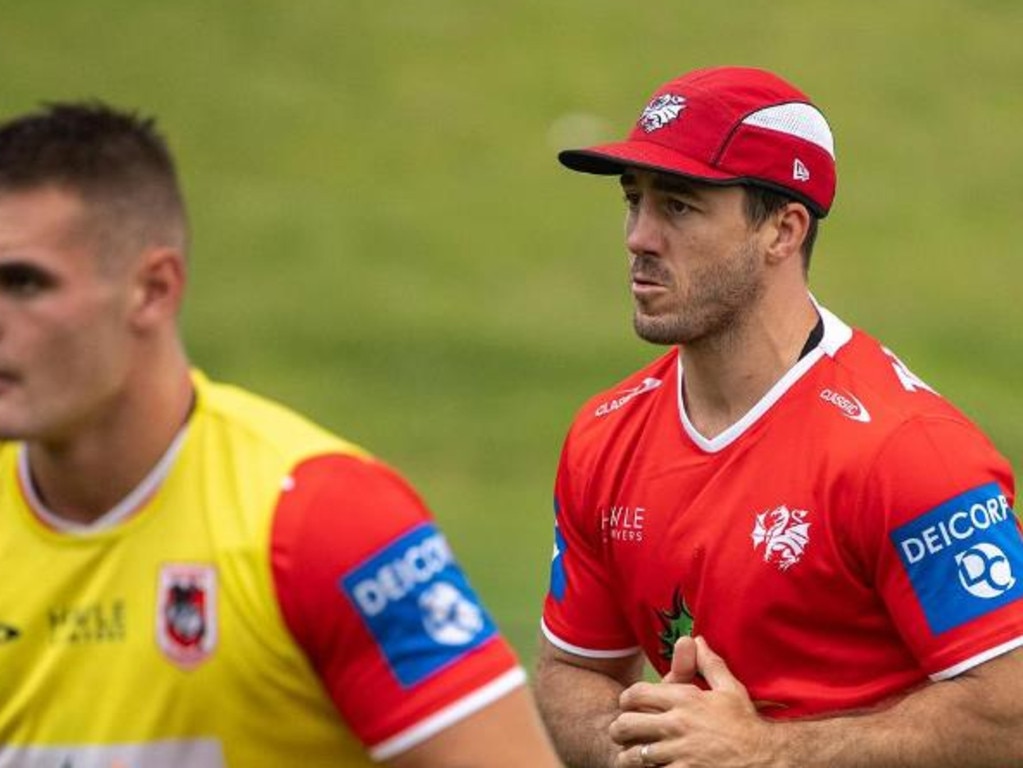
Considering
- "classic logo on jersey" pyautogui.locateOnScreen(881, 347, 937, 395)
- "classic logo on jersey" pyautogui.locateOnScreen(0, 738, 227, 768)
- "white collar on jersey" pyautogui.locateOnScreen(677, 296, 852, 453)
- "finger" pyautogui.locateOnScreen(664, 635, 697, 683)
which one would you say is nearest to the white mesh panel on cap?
"white collar on jersey" pyautogui.locateOnScreen(677, 296, 852, 453)

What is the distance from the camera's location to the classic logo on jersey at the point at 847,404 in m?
6.26

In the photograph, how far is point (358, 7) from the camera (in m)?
29.0

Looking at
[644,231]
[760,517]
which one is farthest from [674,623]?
[644,231]

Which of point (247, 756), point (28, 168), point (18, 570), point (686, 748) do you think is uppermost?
point (28, 168)

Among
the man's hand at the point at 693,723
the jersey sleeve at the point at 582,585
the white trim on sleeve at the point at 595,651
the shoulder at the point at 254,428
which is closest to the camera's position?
the shoulder at the point at 254,428

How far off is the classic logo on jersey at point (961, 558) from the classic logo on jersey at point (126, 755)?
184cm

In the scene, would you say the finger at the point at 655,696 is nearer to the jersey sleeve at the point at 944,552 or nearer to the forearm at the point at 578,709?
the forearm at the point at 578,709

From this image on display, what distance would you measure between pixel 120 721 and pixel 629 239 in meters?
2.17

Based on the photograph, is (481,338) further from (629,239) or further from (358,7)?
(629,239)

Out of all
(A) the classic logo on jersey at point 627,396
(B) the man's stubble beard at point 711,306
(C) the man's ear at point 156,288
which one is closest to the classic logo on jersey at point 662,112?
(B) the man's stubble beard at point 711,306

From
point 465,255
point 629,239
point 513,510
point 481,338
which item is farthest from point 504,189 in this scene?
point 629,239

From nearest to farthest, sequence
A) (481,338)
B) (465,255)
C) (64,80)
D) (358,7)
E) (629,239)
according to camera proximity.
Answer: (629,239) < (481,338) < (465,255) < (64,80) < (358,7)

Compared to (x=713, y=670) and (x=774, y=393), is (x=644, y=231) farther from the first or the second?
(x=713, y=670)

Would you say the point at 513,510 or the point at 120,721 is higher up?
the point at 120,721
